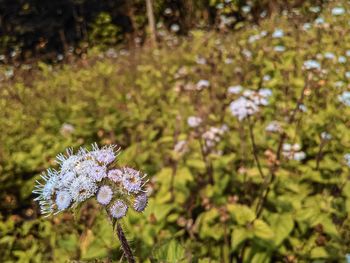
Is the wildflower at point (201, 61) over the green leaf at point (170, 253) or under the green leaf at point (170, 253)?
under

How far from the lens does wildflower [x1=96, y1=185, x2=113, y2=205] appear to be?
3.50 feet

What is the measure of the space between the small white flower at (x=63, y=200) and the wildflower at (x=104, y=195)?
0.09 meters

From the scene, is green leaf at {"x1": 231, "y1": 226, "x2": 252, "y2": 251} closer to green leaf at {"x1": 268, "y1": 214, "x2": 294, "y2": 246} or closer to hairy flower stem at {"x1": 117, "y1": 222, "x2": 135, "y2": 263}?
green leaf at {"x1": 268, "y1": 214, "x2": 294, "y2": 246}

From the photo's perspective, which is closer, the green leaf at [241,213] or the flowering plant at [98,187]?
the flowering plant at [98,187]

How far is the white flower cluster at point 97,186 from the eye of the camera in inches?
42.8

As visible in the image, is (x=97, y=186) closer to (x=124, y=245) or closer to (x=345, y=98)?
(x=124, y=245)

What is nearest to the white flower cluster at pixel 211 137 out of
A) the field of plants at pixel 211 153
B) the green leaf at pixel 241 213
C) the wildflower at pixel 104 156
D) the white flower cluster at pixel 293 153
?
the field of plants at pixel 211 153

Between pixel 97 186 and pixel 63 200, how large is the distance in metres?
0.10

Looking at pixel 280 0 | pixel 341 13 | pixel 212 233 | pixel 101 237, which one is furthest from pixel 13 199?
pixel 280 0

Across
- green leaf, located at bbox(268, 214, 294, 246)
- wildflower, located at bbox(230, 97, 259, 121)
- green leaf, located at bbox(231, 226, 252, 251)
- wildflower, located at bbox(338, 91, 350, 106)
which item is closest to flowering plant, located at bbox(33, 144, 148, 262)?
green leaf, located at bbox(231, 226, 252, 251)

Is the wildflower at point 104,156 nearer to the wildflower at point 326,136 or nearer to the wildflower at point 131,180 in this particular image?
the wildflower at point 131,180

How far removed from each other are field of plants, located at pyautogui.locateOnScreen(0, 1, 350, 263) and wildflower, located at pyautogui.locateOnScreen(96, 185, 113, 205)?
0.08m

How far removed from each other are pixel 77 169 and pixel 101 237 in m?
1.38

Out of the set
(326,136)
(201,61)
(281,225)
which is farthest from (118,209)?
(201,61)
